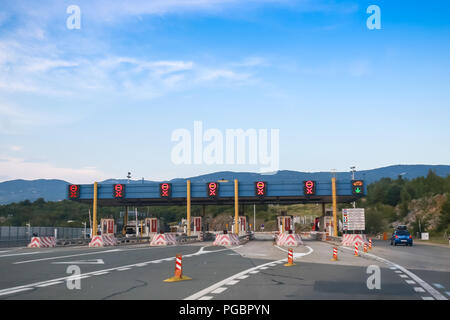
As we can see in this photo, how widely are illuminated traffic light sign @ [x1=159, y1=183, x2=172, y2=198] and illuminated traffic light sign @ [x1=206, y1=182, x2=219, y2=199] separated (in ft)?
13.4

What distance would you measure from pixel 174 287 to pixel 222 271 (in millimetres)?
5207

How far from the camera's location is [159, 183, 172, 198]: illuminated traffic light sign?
59500 mm

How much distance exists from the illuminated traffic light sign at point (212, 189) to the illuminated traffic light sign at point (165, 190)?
409cm

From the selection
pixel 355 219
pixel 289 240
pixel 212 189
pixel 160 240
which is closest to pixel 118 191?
pixel 212 189

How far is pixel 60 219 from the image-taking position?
5354 inches

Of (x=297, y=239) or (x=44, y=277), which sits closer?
(x=44, y=277)

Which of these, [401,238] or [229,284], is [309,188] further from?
[229,284]

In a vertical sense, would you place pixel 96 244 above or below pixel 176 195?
below

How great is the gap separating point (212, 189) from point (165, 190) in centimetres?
504

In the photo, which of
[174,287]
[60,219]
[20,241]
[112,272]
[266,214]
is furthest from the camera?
[266,214]

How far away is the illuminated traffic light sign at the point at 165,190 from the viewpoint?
59.5m
